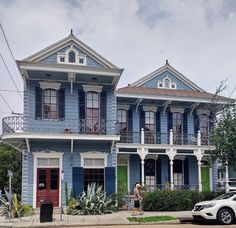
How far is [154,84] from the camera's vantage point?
29875 mm

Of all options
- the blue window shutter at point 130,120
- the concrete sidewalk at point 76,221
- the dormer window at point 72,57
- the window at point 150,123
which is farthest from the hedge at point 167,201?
the dormer window at point 72,57

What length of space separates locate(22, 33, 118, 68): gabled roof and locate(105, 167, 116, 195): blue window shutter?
5.93 m

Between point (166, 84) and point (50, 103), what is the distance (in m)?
9.89

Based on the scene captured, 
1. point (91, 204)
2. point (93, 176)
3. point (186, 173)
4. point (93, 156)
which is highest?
point (93, 156)

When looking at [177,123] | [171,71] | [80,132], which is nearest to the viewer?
[80,132]

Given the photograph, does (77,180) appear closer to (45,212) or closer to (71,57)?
(45,212)

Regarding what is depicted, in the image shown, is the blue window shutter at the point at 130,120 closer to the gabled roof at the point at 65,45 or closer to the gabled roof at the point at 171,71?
the gabled roof at the point at 171,71

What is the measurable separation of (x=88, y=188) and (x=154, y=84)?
35.7 feet

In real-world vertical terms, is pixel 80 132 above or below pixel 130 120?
below

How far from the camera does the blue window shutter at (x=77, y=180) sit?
22953 millimetres

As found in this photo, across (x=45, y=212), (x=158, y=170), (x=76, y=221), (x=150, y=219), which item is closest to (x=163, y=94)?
(x=158, y=170)

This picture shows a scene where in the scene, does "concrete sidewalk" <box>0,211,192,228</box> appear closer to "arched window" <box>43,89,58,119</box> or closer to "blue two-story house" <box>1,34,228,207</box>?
"blue two-story house" <box>1,34,228,207</box>

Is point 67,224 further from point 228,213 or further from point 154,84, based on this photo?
point 154,84

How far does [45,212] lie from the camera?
60.0 feet
